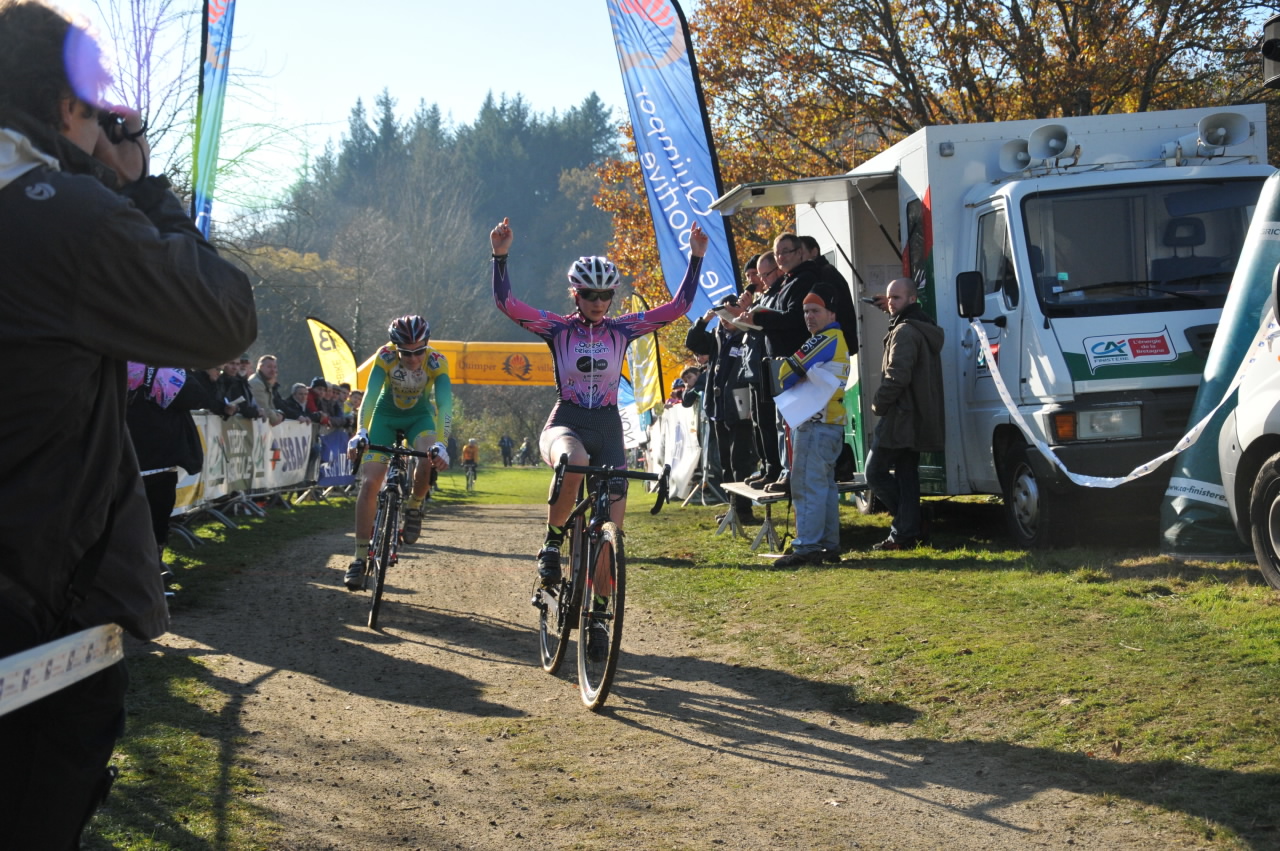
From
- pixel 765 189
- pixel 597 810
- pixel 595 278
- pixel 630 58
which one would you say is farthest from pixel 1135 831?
pixel 630 58

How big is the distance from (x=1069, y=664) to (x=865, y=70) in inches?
694

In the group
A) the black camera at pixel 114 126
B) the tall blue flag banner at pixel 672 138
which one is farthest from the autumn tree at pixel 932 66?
the black camera at pixel 114 126

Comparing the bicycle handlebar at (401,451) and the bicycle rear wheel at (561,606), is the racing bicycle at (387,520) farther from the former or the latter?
the bicycle rear wheel at (561,606)

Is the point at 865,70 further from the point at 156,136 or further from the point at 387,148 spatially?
the point at 387,148

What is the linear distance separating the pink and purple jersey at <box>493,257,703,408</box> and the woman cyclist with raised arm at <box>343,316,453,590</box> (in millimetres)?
2271

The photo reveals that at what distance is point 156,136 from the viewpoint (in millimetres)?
21312

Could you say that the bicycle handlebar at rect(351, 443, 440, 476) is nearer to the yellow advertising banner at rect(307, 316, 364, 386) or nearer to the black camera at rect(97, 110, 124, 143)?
the black camera at rect(97, 110, 124, 143)

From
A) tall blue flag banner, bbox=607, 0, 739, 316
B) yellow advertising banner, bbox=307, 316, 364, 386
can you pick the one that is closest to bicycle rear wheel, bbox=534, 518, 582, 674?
tall blue flag banner, bbox=607, 0, 739, 316

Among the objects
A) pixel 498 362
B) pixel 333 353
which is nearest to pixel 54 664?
pixel 333 353

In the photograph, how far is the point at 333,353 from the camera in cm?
2828

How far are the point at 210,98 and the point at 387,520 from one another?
662cm

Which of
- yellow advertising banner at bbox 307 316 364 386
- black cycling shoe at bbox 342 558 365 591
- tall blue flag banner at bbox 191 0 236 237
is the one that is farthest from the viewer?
yellow advertising banner at bbox 307 316 364 386

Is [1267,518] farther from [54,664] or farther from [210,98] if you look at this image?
[210,98]

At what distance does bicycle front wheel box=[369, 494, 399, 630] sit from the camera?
8781 mm
